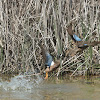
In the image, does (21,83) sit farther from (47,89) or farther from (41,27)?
(41,27)

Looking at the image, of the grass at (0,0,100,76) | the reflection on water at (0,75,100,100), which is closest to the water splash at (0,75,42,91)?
the reflection on water at (0,75,100,100)

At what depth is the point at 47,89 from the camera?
16.0 feet

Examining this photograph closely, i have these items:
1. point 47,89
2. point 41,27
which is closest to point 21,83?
point 47,89

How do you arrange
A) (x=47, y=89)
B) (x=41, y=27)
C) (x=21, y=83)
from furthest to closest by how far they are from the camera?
(x=41, y=27) → (x=21, y=83) → (x=47, y=89)

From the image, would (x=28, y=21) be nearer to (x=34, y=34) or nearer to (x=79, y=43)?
(x=34, y=34)

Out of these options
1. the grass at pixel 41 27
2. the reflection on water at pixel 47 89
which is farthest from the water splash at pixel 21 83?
the grass at pixel 41 27

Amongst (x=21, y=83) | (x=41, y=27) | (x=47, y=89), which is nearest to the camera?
(x=47, y=89)

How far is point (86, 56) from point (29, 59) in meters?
1.10

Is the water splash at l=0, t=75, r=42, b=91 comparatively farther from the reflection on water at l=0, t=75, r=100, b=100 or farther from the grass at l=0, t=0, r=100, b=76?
the grass at l=0, t=0, r=100, b=76

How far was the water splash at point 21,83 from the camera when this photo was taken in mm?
5047

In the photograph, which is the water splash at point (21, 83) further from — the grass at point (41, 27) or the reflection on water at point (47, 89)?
the grass at point (41, 27)

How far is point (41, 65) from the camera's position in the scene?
6.09 meters

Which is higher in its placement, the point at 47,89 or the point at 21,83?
the point at 21,83

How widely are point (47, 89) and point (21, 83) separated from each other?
2.03 feet
